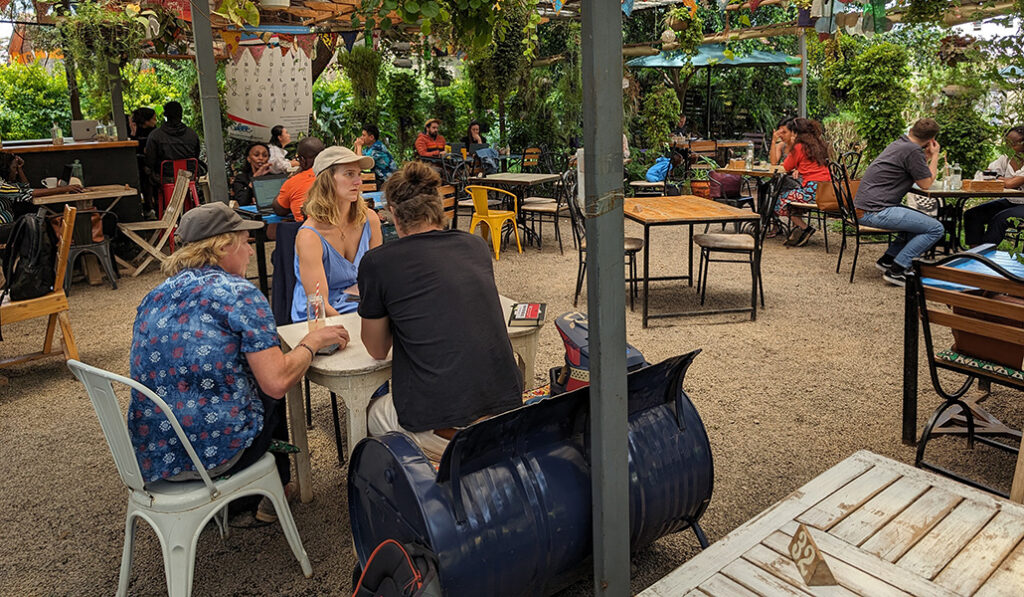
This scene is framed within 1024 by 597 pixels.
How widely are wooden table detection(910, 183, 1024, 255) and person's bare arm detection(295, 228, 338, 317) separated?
5.11m

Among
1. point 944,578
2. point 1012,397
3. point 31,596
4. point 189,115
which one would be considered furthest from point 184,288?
point 189,115

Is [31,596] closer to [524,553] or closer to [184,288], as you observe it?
[184,288]

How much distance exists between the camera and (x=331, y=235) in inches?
140

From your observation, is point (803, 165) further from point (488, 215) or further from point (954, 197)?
point (488, 215)

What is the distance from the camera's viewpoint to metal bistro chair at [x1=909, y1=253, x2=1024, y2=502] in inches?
114

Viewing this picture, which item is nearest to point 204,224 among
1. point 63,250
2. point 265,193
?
point 63,250

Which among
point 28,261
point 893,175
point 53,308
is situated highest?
point 893,175

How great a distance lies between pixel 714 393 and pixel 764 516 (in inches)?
90.3

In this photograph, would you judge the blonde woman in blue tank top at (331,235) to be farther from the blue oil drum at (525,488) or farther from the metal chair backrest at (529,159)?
the metal chair backrest at (529,159)

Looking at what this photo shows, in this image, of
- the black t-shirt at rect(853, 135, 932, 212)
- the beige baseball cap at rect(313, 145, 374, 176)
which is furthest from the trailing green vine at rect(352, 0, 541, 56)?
the black t-shirt at rect(853, 135, 932, 212)

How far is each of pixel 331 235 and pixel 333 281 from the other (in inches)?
8.1

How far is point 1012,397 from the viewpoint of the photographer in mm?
4047

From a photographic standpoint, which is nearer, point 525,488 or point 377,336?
point 525,488

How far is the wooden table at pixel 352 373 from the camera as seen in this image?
8.41ft
